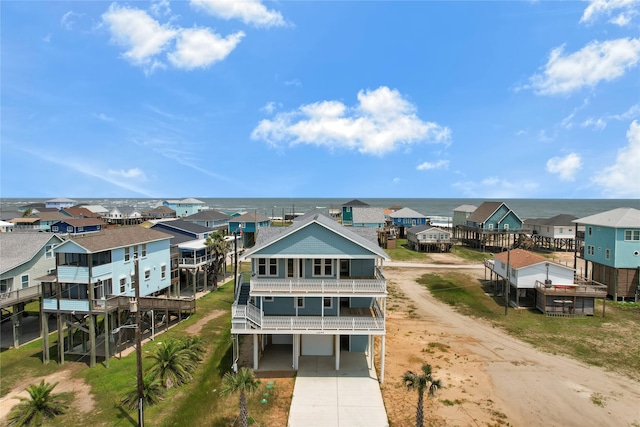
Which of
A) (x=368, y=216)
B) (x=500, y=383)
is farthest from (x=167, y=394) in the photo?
(x=368, y=216)

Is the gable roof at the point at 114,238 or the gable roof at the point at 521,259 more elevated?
the gable roof at the point at 114,238

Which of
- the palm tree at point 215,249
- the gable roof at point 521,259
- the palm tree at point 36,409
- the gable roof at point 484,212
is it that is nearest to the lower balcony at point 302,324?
the palm tree at point 36,409

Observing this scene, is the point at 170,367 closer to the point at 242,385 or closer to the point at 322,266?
the point at 242,385

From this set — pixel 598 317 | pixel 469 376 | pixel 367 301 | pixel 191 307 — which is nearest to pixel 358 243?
pixel 367 301

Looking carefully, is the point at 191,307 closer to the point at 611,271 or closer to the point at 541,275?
the point at 541,275

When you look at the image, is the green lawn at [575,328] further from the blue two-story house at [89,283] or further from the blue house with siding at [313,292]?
the blue two-story house at [89,283]

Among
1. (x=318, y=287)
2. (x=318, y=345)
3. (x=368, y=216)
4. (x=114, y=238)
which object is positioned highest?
(x=114, y=238)
